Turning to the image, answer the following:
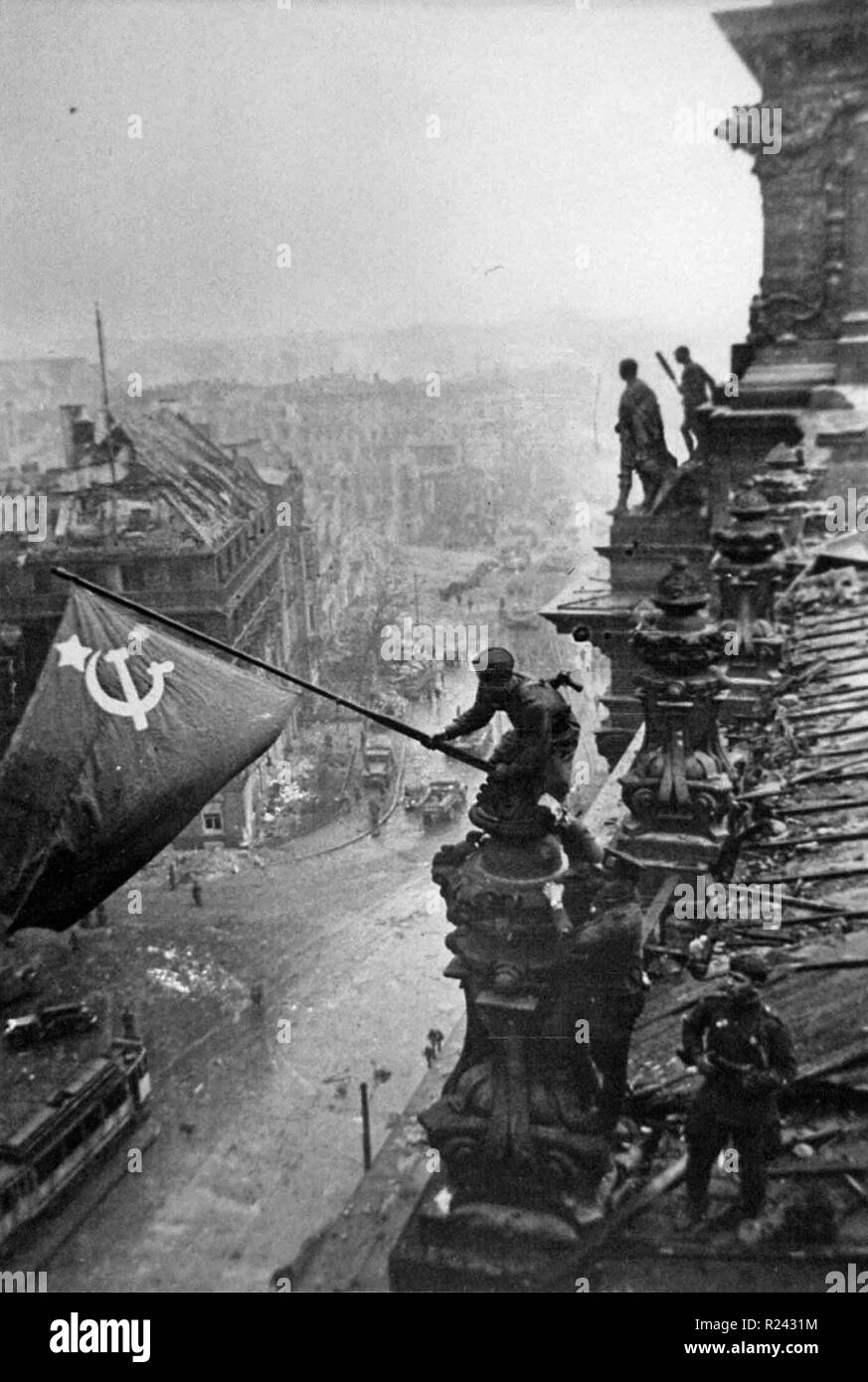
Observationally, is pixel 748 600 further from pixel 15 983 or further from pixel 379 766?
pixel 379 766

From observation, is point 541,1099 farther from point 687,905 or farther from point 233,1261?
point 233,1261

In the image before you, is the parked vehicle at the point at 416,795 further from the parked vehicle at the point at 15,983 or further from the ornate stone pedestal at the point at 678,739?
the ornate stone pedestal at the point at 678,739

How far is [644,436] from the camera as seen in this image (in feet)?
113

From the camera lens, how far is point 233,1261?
2130 cm

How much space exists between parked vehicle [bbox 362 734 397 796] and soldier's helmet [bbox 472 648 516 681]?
39026 mm

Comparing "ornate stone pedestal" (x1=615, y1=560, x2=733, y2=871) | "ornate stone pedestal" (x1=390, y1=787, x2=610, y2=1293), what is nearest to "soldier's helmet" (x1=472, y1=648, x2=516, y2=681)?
"ornate stone pedestal" (x1=390, y1=787, x2=610, y2=1293)

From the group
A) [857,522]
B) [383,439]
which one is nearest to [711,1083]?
[857,522]

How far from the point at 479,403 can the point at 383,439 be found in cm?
673

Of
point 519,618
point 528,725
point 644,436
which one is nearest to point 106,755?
point 528,725

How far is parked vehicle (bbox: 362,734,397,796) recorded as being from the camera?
45844 millimetres

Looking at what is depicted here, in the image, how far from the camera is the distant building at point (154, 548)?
37594 mm

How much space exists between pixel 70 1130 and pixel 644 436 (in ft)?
70.4

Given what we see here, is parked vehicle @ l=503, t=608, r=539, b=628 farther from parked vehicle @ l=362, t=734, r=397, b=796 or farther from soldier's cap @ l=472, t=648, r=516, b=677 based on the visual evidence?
soldier's cap @ l=472, t=648, r=516, b=677

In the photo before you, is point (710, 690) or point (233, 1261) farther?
point (233, 1261)
